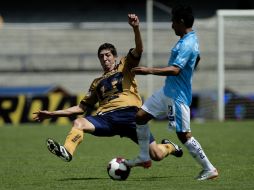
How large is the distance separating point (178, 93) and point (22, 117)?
53.9ft

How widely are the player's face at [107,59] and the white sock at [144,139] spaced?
1020mm

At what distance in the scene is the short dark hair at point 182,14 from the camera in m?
8.73

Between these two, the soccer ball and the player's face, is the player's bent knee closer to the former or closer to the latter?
the soccer ball

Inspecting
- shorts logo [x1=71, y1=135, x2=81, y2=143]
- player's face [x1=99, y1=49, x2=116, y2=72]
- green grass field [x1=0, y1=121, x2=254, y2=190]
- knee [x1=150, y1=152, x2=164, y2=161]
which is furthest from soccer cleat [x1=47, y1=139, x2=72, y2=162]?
player's face [x1=99, y1=49, x2=116, y2=72]

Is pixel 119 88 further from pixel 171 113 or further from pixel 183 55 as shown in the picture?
pixel 183 55

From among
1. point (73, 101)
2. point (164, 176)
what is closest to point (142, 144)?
point (164, 176)

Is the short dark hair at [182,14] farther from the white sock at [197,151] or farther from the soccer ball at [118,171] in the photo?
the soccer ball at [118,171]

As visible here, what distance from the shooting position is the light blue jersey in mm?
8750

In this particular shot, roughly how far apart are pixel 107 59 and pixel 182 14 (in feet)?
4.81

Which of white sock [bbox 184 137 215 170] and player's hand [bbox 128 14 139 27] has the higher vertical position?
player's hand [bbox 128 14 139 27]

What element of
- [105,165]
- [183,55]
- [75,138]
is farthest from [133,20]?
[105,165]

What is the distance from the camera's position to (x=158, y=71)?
334 inches

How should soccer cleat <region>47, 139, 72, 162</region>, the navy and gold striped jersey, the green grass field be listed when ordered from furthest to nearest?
the navy and gold striped jersey < soccer cleat <region>47, 139, 72, 162</region> < the green grass field

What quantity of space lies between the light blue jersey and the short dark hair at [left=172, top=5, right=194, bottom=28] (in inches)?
6.6
